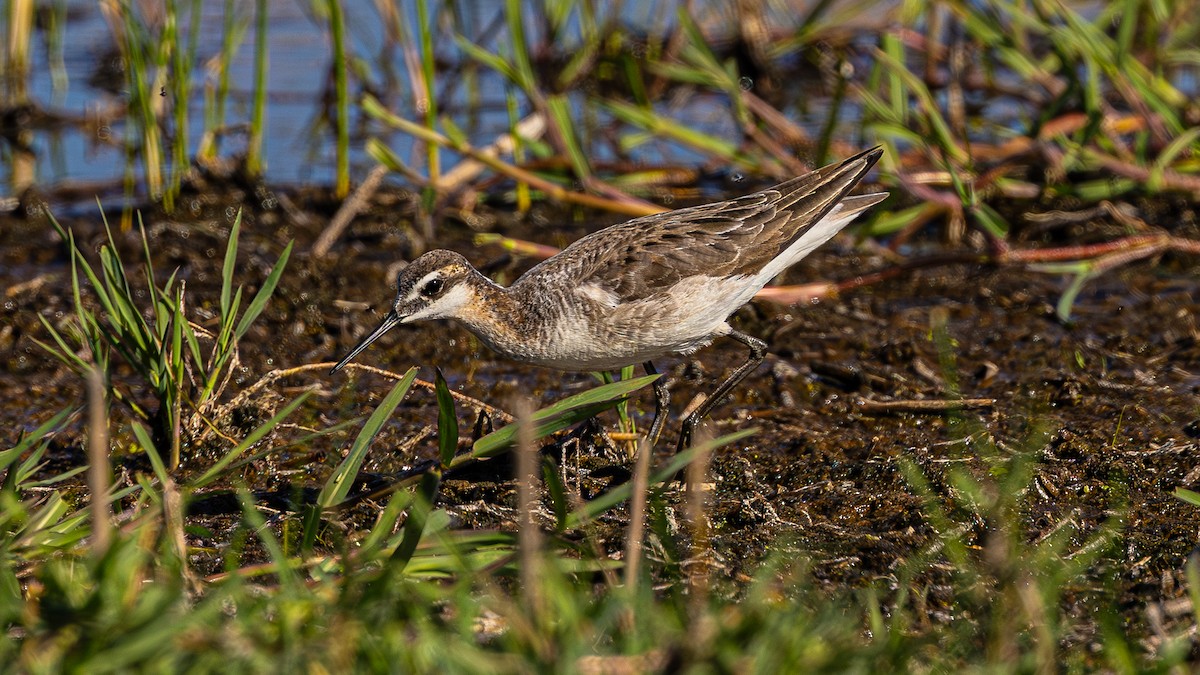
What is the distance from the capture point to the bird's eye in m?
5.61

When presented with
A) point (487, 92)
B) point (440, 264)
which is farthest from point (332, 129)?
point (440, 264)

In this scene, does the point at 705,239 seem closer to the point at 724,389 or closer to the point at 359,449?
the point at 724,389

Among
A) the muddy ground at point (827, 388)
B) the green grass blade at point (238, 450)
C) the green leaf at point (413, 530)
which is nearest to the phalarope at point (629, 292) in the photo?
the muddy ground at point (827, 388)

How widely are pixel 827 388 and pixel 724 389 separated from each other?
735 mm

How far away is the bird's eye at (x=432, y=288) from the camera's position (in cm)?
561

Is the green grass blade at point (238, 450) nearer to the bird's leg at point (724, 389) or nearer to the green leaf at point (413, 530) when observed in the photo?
the green leaf at point (413, 530)

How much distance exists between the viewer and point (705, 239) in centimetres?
590

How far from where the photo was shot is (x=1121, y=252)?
7.09 meters

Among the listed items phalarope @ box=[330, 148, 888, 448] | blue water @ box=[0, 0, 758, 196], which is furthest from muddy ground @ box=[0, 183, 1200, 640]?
blue water @ box=[0, 0, 758, 196]

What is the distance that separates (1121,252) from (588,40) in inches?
183

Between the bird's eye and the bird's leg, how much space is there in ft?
3.58

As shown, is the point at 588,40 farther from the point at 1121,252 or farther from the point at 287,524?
the point at 287,524

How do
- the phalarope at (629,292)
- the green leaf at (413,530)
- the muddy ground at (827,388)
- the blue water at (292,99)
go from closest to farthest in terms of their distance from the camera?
the green leaf at (413,530)
the muddy ground at (827,388)
the phalarope at (629,292)
the blue water at (292,99)

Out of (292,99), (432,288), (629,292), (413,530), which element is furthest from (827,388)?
(292,99)
